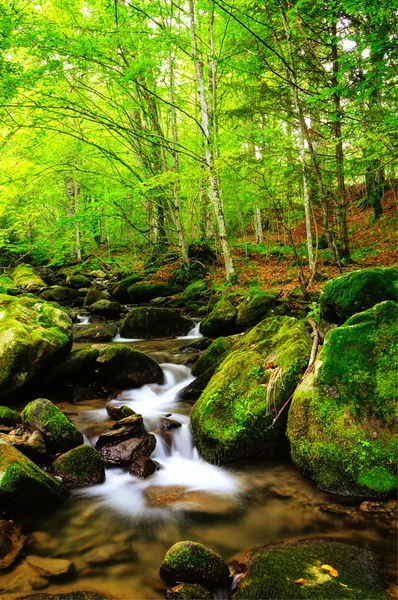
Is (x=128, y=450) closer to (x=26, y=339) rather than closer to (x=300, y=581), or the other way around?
(x=26, y=339)

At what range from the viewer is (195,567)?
262 cm

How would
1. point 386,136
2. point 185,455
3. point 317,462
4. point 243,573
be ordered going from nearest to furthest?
point 243,573, point 317,462, point 185,455, point 386,136

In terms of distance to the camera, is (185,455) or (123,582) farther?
(185,455)

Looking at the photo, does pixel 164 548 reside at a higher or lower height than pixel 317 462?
lower

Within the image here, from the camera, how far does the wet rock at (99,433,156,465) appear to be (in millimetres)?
4539

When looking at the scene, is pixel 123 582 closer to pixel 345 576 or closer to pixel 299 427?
pixel 345 576

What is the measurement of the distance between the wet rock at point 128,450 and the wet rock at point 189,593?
2074 millimetres

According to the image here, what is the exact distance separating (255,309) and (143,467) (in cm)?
530

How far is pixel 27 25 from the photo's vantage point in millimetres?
8258

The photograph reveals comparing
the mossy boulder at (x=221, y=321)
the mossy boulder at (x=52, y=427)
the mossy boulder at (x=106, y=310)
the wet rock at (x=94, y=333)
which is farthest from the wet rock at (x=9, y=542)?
the mossy boulder at (x=106, y=310)

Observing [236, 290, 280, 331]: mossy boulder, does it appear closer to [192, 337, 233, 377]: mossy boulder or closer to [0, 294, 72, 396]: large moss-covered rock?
[192, 337, 233, 377]: mossy boulder

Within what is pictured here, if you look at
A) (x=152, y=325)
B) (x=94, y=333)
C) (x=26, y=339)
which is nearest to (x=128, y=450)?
(x=26, y=339)

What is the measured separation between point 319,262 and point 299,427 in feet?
30.1

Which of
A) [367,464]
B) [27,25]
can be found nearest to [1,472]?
[367,464]
